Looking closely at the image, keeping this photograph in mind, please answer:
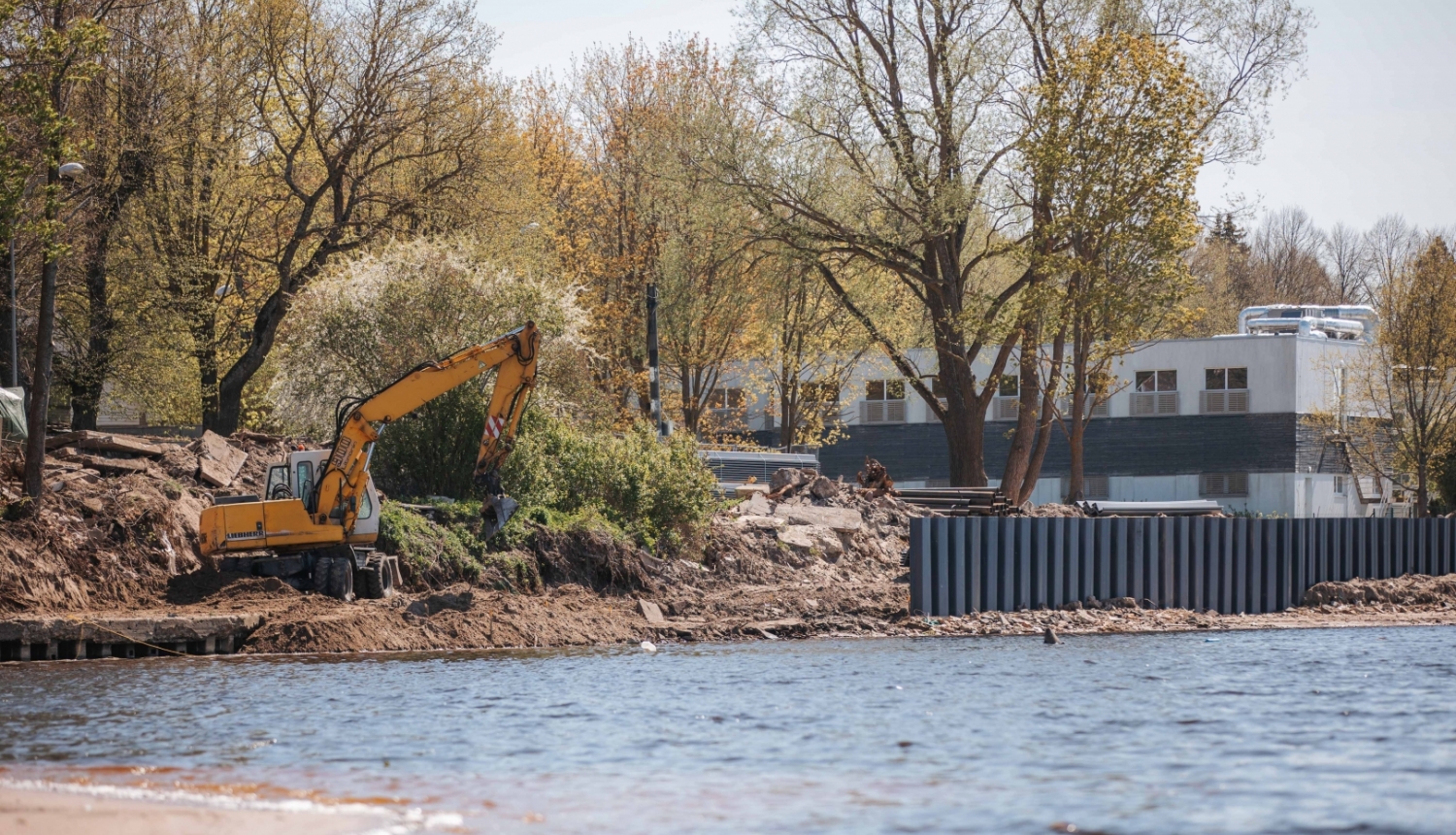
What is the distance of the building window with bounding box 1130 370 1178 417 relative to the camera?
188ft

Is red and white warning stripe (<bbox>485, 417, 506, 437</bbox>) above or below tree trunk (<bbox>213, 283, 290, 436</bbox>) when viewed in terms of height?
below

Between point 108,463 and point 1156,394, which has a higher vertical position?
point 1156,394

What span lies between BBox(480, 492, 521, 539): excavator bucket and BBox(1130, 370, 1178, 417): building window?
38.5 metres

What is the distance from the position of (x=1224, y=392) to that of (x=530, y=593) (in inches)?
1506

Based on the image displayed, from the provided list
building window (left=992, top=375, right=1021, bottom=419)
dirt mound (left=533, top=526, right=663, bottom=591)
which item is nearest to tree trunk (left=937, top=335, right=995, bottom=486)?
dirt mound (left=533, top=526, right=663, bottom=591)

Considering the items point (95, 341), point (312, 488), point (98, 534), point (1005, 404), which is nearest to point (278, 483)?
point (312, 488)

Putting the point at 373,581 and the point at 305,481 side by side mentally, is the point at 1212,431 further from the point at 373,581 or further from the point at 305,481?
the point at 305,481

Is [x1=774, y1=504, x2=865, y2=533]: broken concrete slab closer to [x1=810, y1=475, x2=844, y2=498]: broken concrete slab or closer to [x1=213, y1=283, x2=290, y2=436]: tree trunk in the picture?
[x1=810, y1=475, x2=844, y2=498]: broken concrete slab

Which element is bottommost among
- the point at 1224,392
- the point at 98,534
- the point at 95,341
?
the point at 98,534

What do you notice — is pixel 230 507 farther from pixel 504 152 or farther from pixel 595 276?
pixel 595 276

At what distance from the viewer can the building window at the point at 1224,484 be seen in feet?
185

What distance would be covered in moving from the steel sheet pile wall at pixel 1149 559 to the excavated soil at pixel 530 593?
19.7 inches

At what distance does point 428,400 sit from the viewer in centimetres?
2361

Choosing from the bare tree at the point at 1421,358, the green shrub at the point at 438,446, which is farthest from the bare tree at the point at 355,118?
the bare tree at the point at 1421,358
